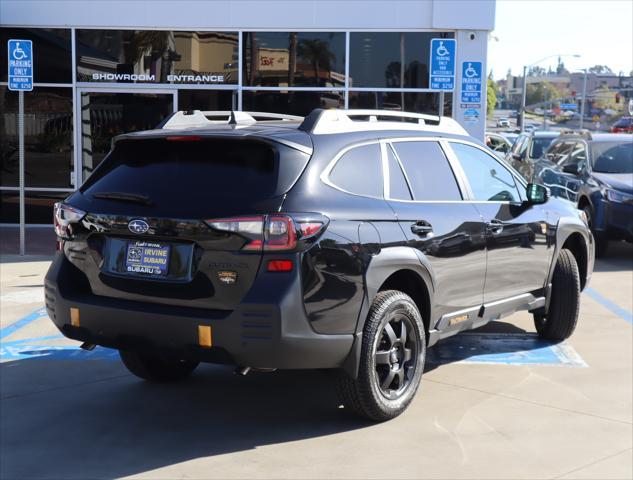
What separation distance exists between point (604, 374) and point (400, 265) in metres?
2.23

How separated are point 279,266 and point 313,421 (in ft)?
4.24

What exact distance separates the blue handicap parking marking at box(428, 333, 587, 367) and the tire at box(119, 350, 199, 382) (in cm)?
198

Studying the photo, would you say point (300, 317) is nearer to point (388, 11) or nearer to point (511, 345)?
point (511, 345)

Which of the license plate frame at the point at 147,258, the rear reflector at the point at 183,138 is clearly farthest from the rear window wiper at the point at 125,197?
the rear reflector at the point at 183,138

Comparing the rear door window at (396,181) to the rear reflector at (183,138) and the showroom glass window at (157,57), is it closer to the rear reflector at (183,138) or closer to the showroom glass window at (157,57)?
the rear reflector at (183,138)

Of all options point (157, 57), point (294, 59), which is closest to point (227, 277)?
point (294, 59)

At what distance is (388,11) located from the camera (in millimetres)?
14914

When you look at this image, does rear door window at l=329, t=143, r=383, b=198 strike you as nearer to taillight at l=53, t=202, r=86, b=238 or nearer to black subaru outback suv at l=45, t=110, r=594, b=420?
black subaru outback suv at l=45, t=110, r=594, b=420

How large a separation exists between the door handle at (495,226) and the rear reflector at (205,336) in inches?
99.2

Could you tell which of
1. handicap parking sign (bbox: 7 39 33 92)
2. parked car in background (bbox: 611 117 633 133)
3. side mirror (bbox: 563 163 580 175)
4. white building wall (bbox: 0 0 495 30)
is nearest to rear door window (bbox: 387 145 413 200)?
handicap parking sign (bbox: 7 39 33 92)

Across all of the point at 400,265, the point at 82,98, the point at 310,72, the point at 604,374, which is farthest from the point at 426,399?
the point at 82,98

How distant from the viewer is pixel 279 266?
4.78 metres

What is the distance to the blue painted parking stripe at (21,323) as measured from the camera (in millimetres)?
7977

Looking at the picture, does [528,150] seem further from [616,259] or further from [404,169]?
[404,169]
